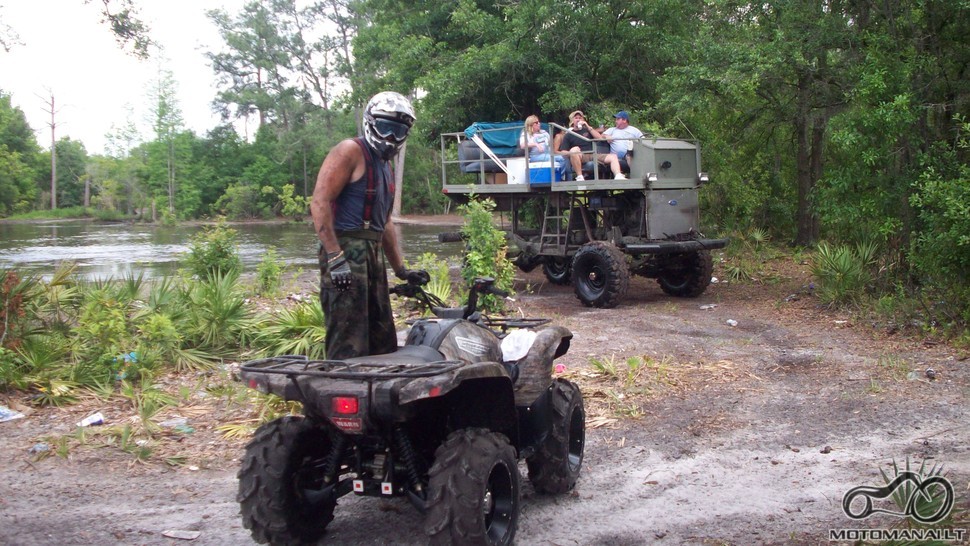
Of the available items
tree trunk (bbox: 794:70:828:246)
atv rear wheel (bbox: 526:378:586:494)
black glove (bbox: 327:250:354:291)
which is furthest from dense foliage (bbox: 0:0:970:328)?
black glove (bbox: 327:250:354:291)

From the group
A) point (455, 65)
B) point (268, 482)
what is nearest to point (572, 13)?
point (455, 65)

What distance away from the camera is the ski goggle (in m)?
5.02

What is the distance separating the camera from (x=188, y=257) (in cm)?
1218

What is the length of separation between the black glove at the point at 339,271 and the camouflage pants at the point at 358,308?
104mm

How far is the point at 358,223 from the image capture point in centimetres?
514

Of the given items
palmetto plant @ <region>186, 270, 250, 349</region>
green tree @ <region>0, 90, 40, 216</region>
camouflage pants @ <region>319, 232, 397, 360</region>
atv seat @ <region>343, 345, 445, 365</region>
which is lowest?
palmetto plant @ <region>186, 270, 250, 349</region>

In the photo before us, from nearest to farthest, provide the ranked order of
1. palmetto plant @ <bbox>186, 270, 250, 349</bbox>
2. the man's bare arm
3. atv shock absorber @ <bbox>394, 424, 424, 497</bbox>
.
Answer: atv shock absorber @ <bbox>394, 424, 424, 497</bbox>
the man's bare arm
palmetto plant @ <bbox>186, 270, 250, 349</bbox>

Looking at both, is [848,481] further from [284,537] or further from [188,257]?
[188,257]

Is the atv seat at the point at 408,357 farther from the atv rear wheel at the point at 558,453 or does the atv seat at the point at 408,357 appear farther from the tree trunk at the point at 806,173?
the tree trunk at the point at 806,173

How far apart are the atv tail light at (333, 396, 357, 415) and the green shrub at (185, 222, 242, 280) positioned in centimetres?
819

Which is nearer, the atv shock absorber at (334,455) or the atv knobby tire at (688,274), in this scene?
the atv shock absorber at (334,455)

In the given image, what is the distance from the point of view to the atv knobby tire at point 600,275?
1241cm

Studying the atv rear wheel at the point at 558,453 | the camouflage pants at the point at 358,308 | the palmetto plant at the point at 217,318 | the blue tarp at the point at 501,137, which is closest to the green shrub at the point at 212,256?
the palmetto plant at the point at 217,318

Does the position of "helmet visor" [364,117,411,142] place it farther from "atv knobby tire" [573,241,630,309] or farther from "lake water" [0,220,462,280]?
"lake water" [0,220,462,280]
